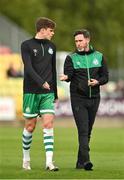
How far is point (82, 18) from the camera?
71.0 metres

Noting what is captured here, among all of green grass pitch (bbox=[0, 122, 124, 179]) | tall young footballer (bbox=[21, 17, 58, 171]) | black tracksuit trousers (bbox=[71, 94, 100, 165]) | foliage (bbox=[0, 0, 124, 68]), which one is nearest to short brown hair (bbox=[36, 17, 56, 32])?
tall young footballer (bbox=[21, 17, 58, 171])

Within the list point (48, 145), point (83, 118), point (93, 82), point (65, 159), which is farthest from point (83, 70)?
point (65, 159)

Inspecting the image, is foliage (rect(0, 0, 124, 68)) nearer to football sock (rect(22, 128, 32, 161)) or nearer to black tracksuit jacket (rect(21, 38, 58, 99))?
football sock (rect(22, 128, 32, 161))

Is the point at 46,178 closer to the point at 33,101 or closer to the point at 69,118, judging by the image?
the point at 33,101

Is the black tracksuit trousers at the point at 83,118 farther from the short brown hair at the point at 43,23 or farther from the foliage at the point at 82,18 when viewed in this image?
the foliage at the point at 82,18

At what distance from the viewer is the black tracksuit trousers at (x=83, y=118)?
1498 centimetres

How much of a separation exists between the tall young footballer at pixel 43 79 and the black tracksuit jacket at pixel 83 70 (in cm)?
34

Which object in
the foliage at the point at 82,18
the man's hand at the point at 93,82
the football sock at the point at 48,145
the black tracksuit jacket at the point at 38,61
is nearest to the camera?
the football sock at the point at 48,145

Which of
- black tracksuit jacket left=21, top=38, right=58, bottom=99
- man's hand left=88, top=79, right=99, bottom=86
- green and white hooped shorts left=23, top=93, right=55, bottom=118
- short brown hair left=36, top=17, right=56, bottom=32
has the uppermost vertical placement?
short brown hair left=36, top=17, right=56, bottom=32

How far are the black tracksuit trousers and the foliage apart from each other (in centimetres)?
5106

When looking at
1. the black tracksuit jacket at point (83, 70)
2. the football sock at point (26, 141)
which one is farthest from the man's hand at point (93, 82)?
the football sock at point (26, 141)

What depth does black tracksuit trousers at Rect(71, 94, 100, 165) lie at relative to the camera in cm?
1498

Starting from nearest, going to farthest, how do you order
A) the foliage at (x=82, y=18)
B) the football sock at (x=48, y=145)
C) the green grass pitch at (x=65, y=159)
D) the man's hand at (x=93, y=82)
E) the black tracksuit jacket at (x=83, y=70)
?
the green grass pitch at (x=65, y=159) < the football sock at (x=48, y=145) < the man's hand at (x=93, y=82) < the black tracksuit jacket at (x=83, y=70) < the foliage at (x=82, y=18)

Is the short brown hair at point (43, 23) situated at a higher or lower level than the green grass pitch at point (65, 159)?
higher
